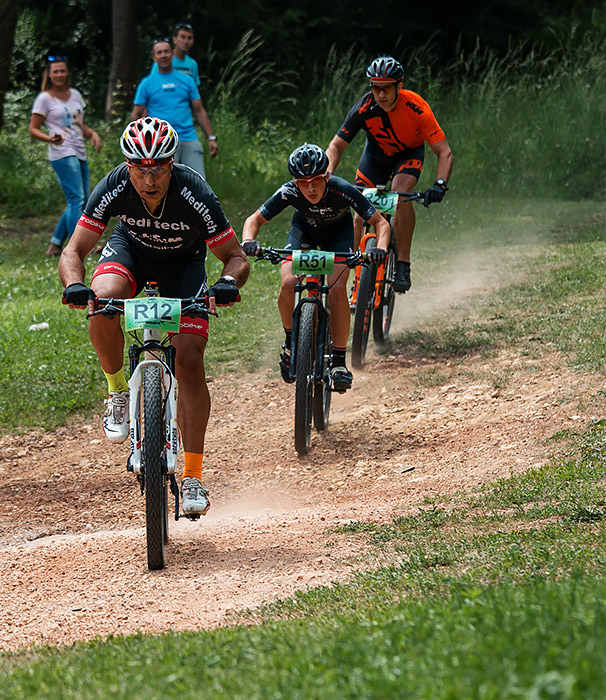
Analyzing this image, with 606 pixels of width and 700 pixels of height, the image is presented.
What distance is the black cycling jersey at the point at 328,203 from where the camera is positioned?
25.4 ft

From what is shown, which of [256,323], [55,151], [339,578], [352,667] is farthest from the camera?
[55,151]

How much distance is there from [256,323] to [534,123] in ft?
35.3

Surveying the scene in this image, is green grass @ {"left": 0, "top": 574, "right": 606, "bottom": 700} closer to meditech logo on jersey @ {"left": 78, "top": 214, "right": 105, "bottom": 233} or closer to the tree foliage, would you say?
meditech logo on jersey @ {"left": 78, "top": 214, "right": 105, "bottom": 233}

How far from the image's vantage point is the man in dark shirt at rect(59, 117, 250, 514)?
5570 millimetres

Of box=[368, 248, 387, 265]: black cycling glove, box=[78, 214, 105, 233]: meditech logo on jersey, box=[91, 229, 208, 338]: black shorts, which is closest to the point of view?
box=[78, 214, 105, 233]: meditech logo on jersey

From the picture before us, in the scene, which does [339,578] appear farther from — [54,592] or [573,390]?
[573,390]

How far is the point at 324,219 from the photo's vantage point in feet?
26.0

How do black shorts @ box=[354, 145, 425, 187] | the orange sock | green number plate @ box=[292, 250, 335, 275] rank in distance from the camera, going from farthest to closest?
black shorts @ box=[354, 145, 425, 187] → green number plate @ box=[292, 250, 335, 275] → the orange sock

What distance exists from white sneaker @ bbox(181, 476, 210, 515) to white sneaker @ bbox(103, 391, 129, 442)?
46 cm

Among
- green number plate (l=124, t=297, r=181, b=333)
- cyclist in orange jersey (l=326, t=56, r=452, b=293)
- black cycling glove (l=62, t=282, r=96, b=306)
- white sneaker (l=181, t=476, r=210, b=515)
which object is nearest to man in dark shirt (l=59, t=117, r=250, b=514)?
white sneaker (l=181, t=476, r=210, b=515)

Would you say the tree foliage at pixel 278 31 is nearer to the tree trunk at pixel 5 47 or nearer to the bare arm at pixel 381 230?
the tree trunk at pixel 5 47

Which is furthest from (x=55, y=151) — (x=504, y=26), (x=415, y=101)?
(x=504, y=26)

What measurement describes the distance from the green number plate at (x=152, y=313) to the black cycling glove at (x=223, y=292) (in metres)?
0.18

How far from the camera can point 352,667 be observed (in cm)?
310
